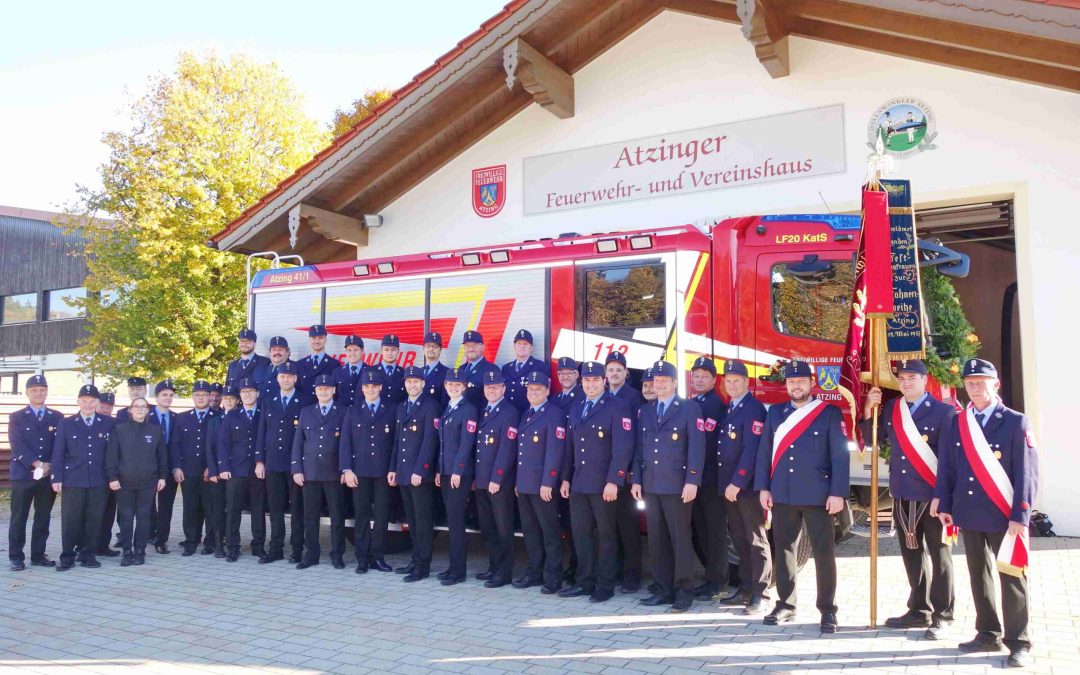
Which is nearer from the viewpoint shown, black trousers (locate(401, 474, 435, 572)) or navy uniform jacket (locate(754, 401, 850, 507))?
navy uniform jacket (locate(754, 401, 850, 507))

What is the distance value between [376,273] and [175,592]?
3.44m

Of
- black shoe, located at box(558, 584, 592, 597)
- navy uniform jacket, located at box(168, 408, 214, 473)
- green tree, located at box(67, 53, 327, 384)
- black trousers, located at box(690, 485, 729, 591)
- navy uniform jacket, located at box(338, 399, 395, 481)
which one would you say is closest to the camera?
black trousers, located at box(690, 485, 729, 591)

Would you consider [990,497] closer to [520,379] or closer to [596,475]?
[596,475]

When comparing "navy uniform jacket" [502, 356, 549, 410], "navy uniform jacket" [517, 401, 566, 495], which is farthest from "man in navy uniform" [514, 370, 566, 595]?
"navy uniform jacket" [502, 356, 549, 410]

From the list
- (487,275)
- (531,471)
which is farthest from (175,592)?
(487,275)

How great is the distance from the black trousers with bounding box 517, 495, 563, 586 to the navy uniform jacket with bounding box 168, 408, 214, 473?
12.7 feet

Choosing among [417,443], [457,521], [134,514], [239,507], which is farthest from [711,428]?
[134,514]

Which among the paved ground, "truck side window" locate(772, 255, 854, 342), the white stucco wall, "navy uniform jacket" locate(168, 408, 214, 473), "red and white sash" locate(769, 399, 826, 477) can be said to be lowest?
the paved ground

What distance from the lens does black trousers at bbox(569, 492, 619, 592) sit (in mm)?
6518

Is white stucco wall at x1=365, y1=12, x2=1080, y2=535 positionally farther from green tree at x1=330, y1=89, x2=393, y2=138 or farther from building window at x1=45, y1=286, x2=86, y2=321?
building window at x1=45, y1=286, x2=86, y2=321

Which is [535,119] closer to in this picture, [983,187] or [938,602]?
[983,187]

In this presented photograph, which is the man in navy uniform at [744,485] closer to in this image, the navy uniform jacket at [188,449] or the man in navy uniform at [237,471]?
the man in navy uniform at [237,471]

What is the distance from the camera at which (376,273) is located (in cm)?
859

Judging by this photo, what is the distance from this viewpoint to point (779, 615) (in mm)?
5676
